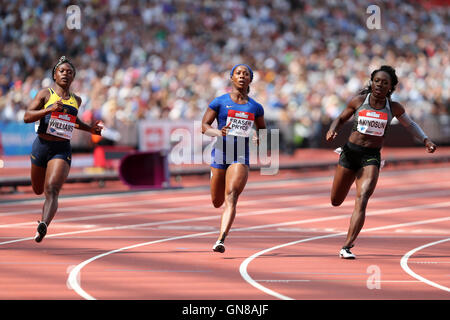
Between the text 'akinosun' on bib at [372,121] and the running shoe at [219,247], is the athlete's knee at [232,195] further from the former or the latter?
the text 'akinosun' on bib at [372,121]

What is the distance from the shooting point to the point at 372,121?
11055 mm

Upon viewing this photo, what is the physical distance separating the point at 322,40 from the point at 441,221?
2500 centimetres

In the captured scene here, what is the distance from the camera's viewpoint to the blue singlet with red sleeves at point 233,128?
1148cm

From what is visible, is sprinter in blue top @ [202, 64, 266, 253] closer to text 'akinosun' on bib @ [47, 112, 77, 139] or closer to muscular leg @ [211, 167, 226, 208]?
muscular leg @ [211, 167, 226, 208]

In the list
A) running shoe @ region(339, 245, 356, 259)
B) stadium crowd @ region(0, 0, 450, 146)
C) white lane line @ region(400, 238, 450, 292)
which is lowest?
white lane line @ region(400, 238, 450, 292)

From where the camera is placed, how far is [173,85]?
1260 inches

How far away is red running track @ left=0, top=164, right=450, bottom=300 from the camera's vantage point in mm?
9070

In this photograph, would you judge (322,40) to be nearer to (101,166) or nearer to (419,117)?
(419,117)

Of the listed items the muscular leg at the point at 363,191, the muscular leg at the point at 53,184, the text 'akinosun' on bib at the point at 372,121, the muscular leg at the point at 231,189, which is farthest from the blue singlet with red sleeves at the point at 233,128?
the muscular leg at the point at 53,184

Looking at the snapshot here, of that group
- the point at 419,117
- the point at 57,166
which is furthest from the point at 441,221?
the point at 419,117

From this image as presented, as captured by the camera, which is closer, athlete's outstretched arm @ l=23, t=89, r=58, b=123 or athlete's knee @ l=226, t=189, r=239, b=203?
athlete's outstretched arm @ l=23, t=89, r=58, b=123

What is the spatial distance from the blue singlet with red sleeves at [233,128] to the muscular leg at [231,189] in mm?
115

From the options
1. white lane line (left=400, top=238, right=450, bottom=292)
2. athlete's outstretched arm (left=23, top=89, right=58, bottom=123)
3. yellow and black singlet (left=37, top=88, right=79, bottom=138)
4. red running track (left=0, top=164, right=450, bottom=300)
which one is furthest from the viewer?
yellow and black singlet (left=37, top=88, right=79, bottom=138)

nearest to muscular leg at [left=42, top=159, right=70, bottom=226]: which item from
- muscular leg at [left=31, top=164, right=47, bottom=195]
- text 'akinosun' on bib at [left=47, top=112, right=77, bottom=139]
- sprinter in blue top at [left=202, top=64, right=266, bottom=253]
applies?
muscular leg at [left=31, top=164, right=47, bottom=195]
